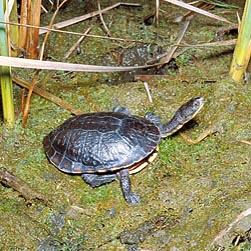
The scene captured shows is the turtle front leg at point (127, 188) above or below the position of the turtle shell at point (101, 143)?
below

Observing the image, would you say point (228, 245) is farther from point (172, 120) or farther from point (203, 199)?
point (172, 120)

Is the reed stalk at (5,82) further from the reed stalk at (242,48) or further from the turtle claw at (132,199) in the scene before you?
the reed stalk at (242,48)

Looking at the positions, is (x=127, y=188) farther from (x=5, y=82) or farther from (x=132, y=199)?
(x=5, y=82)

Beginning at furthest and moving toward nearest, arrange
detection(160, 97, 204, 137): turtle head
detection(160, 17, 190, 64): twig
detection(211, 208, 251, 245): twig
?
detection(160, 17, 190, 64): twig → detection(160, 97, 204, 137): turtle head → detection(211, 208, 251, 245): twig

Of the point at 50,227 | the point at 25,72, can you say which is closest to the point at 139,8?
the point at 25,72

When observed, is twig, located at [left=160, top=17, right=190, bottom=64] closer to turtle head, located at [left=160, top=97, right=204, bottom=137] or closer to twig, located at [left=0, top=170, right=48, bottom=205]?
turtle head, located at [left=160, top=97, right=204, bottom=137]

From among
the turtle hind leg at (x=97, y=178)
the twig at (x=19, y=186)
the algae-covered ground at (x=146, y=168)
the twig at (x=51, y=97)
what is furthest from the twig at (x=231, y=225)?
the twig at (x=51, y=97)

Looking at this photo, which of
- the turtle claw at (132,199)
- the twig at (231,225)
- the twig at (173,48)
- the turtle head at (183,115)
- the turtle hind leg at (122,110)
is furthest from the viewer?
the twig at (173,48)

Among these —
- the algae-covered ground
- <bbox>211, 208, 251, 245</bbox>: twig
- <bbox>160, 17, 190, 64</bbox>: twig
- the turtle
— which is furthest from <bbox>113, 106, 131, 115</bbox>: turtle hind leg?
<bbox>211, 208, 251, 245</bbox>: twig

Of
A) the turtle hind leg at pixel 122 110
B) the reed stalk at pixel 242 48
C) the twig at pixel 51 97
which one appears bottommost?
the twig at pixel 51 97
